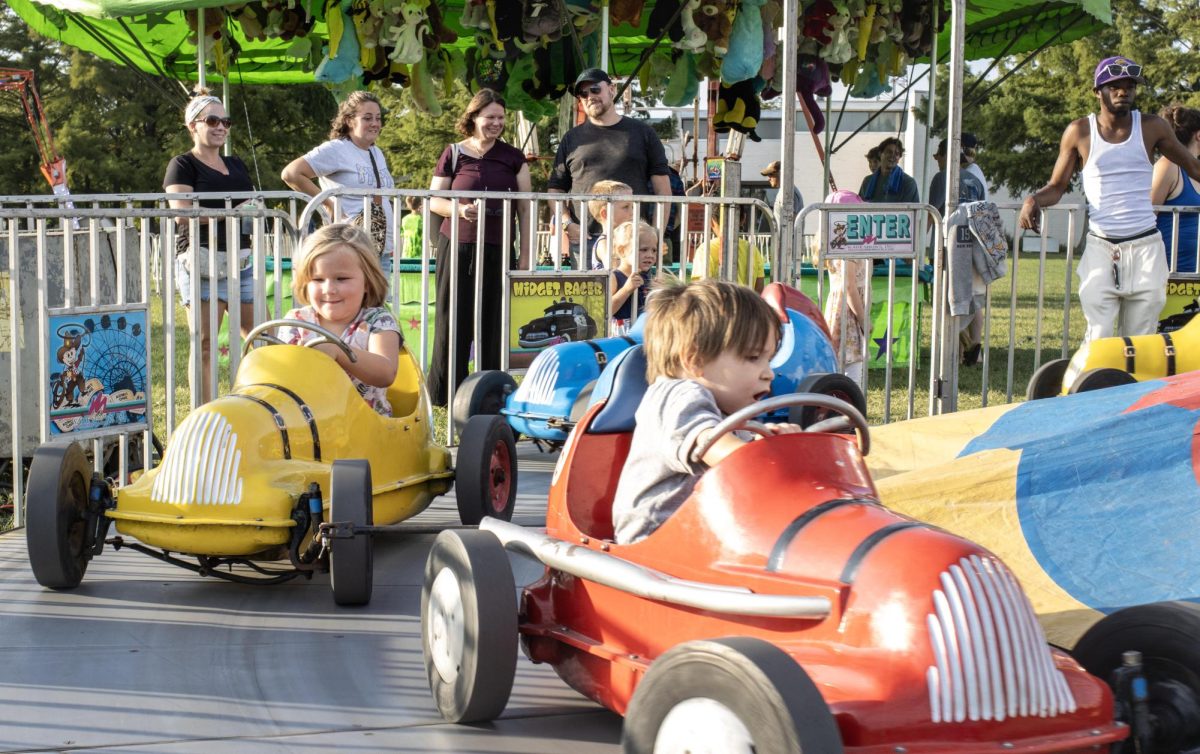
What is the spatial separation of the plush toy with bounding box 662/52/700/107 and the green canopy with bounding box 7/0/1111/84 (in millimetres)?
670

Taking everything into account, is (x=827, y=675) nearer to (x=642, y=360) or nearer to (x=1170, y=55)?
(x=642, y=360)

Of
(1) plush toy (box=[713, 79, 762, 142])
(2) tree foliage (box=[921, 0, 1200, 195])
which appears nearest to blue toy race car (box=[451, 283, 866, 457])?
(1) plush toy (box=[713, 79, 762, 142])

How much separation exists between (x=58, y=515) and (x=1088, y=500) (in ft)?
10.2

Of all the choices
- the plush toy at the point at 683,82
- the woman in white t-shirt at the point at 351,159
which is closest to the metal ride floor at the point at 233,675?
the woman in white t-shirt at the point at 351,159

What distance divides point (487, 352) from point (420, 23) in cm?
386

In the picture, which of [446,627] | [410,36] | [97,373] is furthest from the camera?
[410,36]

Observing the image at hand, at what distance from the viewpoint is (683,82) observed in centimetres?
1210

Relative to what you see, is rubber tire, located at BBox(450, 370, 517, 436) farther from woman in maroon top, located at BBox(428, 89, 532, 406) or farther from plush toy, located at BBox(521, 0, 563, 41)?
plush toy, located at BBox(521, 0, 563, 41)

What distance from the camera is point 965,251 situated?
780cm

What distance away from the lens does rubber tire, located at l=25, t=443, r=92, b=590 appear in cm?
416

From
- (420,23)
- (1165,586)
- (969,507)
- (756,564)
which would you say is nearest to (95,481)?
(756,564)

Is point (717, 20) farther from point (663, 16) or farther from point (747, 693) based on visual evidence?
point (747, 693)

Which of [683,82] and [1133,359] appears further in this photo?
[683,82]

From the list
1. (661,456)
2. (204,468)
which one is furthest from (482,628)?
(204,468)
